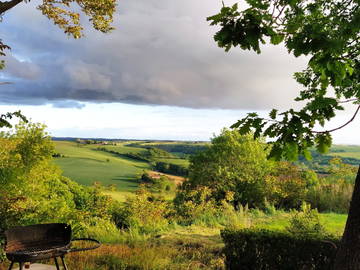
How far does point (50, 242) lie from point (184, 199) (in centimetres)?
1215

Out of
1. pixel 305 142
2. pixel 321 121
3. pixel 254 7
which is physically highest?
pixel 254 7

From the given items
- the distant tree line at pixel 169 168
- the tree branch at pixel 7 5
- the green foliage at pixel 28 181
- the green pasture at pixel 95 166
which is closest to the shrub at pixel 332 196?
the green foliage at pixel 28 181

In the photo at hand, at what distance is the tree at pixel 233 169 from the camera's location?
18.1 meters

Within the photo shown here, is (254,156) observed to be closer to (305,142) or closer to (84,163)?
(305,142)

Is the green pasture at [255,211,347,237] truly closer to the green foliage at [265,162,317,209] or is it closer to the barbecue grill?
the green foliage at [265,162,317,209]

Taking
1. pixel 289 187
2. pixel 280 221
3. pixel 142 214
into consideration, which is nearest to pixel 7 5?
pixel 142 214

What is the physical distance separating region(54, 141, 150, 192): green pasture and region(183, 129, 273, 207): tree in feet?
34.3

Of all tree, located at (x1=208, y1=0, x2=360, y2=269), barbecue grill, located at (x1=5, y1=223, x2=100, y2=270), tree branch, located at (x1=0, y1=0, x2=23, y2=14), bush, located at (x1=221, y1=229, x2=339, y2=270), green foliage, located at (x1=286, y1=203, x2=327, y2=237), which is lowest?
bush, located at (x1=221, y1=229, x2=339, y2=270)

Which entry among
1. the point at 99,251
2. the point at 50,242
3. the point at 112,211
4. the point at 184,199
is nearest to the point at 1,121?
the point at 50,242

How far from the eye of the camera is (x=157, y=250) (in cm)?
791

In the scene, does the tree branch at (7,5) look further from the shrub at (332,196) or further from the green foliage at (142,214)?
the shrub at (332,196)

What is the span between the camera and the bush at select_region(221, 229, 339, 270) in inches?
271

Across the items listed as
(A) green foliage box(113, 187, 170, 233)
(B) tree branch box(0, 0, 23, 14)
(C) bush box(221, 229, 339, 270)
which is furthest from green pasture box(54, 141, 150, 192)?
(B) tree branch box(0, 0, 23, 14)

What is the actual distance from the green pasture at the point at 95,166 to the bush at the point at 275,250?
Result: 21001 mm
